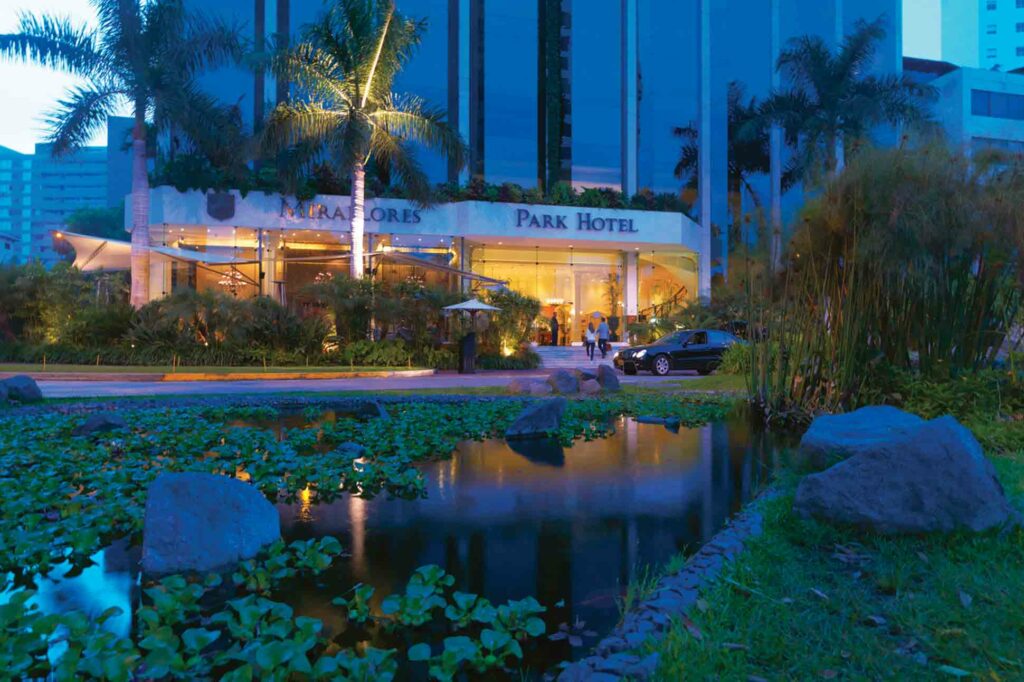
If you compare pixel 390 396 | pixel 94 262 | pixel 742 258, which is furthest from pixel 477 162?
pixel 742 258

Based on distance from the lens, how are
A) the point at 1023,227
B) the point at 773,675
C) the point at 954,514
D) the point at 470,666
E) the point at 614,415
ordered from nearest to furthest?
the point at 773,675 < the point at 470,666 < the point at 954,514 < the point at 1023,227 < the point at 614,415

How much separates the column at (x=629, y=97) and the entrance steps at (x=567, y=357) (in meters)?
10.3

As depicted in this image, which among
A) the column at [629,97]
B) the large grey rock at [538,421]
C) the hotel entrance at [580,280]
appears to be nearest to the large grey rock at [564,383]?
the large grey rock at [538,421]

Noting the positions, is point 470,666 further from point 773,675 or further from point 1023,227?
point 1023,227

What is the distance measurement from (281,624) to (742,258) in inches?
360

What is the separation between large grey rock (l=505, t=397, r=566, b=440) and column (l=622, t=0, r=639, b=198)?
2973cm

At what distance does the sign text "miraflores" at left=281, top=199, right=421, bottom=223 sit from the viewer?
104ft

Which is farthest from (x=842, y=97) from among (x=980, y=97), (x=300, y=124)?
(x=980, y=97)

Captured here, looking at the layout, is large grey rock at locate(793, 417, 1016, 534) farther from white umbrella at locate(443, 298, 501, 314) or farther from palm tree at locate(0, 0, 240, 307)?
palm tree at locate(0, 0, 240, 307)

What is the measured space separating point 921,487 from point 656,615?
2124 millimetres

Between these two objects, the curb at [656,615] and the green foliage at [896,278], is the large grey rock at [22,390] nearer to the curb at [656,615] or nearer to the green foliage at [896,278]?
the green foliage at [896,278]

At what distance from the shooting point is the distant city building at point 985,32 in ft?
318

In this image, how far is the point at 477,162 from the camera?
37.2 metres

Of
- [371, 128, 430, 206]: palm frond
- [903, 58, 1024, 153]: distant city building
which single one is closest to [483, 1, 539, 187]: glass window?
[371, 128, 430, 206]: palm frond
